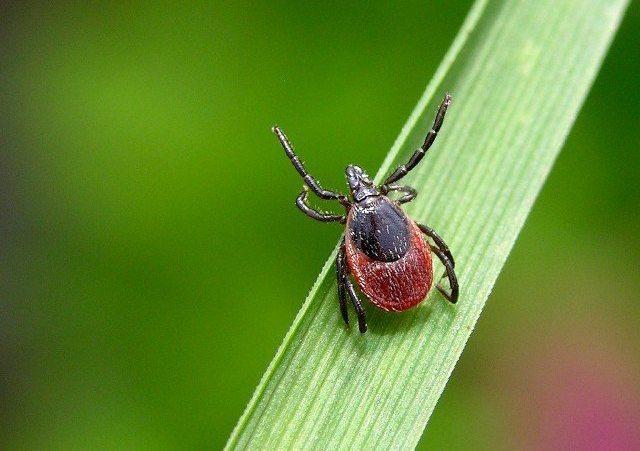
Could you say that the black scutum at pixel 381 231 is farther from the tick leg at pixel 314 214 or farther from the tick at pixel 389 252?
the tick leg at pixel 314 214

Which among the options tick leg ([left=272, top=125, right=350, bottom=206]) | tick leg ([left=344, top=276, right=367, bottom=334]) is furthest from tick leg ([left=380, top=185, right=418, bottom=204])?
tick leg ([left=344, top=276, right=367, bottom=334])

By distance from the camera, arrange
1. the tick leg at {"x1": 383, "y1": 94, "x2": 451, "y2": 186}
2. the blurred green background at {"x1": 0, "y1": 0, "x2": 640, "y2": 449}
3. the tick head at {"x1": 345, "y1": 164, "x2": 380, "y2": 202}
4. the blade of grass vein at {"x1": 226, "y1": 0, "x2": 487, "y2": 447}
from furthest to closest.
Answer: the blurred green background at {"x1": 0, "y1": 0, "x2": 640, "y2": 449}, the tick head at {"x1": 345, "y1": 164, "x2": 380, "y2": 202}, the tick leg at {"x1": 383, "y1": 94, "x2": 451, "y2": 186}, the blade of grass vein at {"x1": 226, "y1": 0, "x2": 487, "y2": 447}

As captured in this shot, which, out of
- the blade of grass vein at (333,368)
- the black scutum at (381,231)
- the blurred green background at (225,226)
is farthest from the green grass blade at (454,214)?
the blurred green background at (225,226)

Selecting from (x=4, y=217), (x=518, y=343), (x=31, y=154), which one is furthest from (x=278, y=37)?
(x=518, y=343)

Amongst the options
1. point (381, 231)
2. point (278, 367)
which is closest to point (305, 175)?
point (381, 231)

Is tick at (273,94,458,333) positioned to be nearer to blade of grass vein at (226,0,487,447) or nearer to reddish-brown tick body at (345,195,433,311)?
reddish-brown tick body at (345,195,433,311)

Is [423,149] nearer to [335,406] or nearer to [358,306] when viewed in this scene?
[358,306]

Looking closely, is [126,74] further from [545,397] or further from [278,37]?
[545,397]
